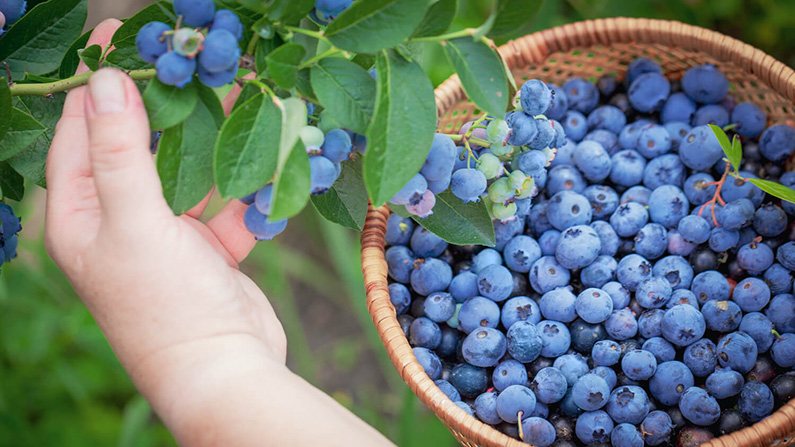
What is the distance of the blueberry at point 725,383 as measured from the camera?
92cm

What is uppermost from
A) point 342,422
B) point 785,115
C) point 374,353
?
point 785,115

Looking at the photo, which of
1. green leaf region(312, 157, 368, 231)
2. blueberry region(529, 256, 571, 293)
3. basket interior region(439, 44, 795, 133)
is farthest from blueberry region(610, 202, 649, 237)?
green leaf region(312, 157, 368, 231)

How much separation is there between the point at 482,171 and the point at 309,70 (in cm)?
31

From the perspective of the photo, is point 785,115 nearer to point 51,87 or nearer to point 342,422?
point 342,422

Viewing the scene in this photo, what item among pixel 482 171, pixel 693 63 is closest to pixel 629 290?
pixel 482 171

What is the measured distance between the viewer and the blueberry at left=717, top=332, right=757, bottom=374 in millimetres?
931

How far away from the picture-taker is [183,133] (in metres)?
0.64

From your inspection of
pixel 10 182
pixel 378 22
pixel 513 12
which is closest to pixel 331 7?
pixel 378 22

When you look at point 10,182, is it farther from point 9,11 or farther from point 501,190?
point 501,190

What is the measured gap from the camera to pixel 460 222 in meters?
0.87

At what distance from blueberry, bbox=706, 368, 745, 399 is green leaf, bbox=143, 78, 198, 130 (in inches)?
33.2

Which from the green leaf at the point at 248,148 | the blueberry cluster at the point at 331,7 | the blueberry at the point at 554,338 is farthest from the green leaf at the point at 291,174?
the blueberry at the point at 554,338

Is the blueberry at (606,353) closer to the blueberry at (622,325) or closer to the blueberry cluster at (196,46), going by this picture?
the blueberry at (622,325)

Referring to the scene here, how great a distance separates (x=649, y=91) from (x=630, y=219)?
294 millimetres
